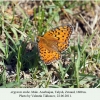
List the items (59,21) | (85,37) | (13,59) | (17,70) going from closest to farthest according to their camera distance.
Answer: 1. (17,70)
2. (13,59)
3. (85,37)
4. (59,21)

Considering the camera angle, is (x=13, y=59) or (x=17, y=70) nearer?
(x=17, y=70)

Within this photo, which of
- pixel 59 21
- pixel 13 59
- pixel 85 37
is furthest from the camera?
pixel 59 21

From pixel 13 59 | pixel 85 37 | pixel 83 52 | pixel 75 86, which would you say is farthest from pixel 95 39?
pixel 13 59

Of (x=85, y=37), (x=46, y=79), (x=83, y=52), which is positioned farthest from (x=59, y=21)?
(x=46, y=79)

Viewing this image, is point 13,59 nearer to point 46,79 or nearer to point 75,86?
point 46,79
